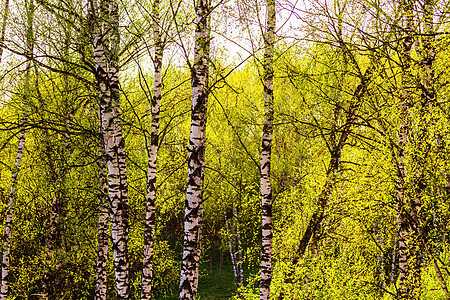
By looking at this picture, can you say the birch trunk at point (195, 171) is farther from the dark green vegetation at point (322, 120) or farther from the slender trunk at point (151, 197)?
the slender trunk at point (151, 197)

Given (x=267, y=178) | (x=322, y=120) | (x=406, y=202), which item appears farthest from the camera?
(x=322, y=120)

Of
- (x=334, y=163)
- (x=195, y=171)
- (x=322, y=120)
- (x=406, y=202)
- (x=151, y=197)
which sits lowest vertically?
(x=406, y=202)

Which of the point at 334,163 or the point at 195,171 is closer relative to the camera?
A: the point at 195,171

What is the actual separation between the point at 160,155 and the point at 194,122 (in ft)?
31.0

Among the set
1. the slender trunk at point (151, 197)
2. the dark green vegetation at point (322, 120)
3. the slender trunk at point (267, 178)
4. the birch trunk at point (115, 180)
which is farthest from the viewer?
the slender trunk at point (151, 197)

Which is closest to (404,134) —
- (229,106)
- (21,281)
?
(21,281)

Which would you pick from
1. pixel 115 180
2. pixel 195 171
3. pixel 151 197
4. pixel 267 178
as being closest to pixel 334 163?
pixel 267 178

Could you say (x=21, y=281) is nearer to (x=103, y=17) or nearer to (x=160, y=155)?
(x=160, y=155)

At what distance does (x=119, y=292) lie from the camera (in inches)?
191

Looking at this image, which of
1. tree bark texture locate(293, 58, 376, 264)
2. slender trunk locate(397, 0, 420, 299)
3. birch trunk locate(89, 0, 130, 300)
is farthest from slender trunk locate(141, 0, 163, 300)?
slender trunk locate(397, 0, 420, 299)

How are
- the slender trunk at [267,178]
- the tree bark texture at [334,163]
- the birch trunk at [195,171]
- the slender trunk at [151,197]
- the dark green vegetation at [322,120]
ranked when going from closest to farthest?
the birch trunk at [195,171] < the dark green vegetation at [322,120] < the slender trunk at [267,178] < the tree bark texture at [334,163] < the slender trunk at [151,197]

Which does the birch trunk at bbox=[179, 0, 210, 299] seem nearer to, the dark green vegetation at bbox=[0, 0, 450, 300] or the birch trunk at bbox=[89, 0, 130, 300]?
the dark green vegetation at bbox=[0, 0, 450, 300]

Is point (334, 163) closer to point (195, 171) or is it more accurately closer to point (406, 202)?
point (406, 202)

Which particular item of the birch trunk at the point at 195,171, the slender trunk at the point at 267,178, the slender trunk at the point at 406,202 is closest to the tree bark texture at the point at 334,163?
the slender trunk at the point at 406,202
